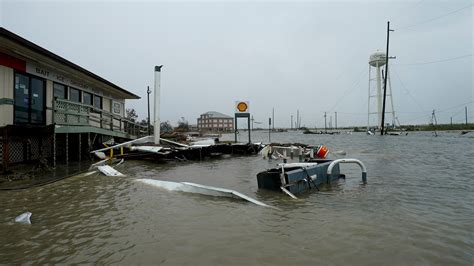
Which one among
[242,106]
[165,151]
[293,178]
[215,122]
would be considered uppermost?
[215,122]

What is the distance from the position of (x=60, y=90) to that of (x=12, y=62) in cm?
332

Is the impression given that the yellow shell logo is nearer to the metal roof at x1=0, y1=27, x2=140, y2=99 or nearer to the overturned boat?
the metal roof at x1=0, y1=27, x2=140, y2=99

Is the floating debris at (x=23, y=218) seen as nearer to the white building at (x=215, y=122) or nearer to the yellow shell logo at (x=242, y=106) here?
the yellow shell logo at (x=242, y=106)

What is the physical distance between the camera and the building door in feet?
33.4

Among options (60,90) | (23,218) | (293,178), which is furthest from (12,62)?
(293,178)

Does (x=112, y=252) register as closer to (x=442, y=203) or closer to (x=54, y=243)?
(x=54, y=243)

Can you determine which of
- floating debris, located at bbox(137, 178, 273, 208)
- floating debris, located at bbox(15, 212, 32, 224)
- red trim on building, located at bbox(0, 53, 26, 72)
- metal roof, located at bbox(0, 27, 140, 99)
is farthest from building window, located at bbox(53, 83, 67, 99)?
floating debris, located at bbox(15, 212, 32, 224)

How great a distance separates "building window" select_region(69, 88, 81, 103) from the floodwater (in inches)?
315

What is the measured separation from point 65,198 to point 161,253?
13.1 ft

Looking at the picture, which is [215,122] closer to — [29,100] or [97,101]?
[97,101]

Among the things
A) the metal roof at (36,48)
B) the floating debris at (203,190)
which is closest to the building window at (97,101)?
the metal roof at (36,48)

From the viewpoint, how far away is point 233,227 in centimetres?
446

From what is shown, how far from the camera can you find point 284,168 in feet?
25.5

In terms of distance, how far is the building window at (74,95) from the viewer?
13.9m
